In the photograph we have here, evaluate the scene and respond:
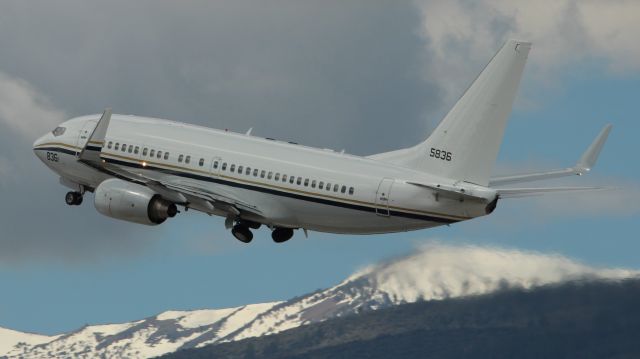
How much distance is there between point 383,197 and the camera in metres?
83.3

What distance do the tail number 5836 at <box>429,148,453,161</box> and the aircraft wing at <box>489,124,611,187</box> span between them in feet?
17.6

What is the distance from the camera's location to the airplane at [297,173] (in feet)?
268

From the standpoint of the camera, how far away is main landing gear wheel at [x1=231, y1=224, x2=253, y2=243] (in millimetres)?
91188

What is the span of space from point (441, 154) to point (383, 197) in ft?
12.4

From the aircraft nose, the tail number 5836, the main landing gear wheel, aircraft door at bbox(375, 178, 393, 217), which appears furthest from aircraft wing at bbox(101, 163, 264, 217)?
the tail number 5836

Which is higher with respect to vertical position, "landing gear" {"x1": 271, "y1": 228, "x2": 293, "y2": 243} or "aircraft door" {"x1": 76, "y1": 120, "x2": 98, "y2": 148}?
"aircraft door" {"x1": 76, "y1": 120, "x2": 98, "y2": 148}

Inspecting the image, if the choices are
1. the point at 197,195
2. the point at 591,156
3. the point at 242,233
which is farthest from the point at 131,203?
the point at 591,156

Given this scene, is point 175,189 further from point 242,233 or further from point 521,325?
point 521,325

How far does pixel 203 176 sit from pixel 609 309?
85821 millimetres

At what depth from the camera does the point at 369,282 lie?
13525cm

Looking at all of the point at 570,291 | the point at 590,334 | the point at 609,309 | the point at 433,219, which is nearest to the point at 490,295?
the point at 570,291

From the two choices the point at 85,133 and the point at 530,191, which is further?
the point at 85,133

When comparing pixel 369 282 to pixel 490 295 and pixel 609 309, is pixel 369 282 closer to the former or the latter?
pixel 490 295

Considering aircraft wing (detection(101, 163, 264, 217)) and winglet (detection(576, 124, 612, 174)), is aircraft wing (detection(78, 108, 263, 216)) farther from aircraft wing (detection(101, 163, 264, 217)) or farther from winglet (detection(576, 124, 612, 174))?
winglet (detection(576, 124, 612, 174))
